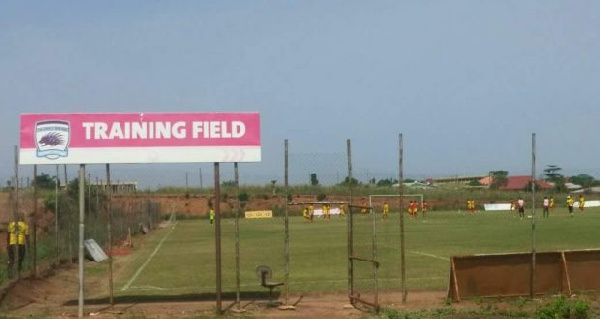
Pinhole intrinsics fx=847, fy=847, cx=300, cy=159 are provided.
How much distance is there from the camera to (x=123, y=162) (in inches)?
599

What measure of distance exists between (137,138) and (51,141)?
4.95ft

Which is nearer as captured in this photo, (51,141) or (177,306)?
(51,141)

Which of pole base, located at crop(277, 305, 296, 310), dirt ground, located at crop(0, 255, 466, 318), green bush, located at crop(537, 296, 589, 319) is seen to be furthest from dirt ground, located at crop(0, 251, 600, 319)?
green bush, located at crop(537, 296, 589, 319)

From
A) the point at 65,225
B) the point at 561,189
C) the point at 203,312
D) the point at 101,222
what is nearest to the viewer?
the point at 203,312

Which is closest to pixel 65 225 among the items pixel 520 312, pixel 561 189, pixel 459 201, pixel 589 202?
pixel 520 312

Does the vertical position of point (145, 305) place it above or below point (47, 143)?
below

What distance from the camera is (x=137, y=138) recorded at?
15133 millimetres

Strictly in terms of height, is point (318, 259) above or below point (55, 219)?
below

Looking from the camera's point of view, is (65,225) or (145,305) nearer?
(145,305)

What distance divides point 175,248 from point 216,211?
918 inches

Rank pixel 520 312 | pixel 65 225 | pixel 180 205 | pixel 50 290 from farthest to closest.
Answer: pixel 180 205, pixel 65 225, pixel 50 290, pixel 520 312

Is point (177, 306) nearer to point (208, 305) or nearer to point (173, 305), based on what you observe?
point (173, 305)

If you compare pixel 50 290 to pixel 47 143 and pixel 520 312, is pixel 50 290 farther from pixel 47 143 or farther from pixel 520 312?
pixel 520 312

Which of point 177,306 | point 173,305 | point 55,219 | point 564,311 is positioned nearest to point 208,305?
point 177,306
